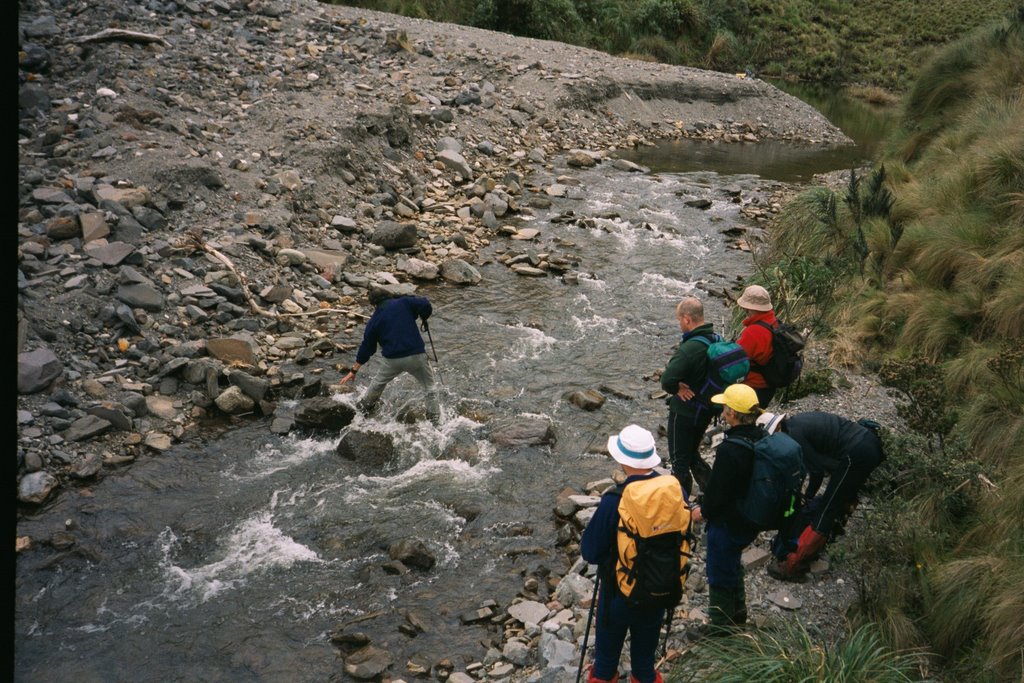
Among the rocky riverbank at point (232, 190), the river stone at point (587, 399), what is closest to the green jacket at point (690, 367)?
the river stone at point (587, 399)

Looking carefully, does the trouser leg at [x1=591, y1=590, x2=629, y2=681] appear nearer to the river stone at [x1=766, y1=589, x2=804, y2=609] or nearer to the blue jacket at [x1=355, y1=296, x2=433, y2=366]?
the river stone at [x1=766, y1=589, x2=804, y2=609]

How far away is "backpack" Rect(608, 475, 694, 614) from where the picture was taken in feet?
14.6

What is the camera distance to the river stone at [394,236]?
14164mm

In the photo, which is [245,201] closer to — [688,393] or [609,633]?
[688,393]

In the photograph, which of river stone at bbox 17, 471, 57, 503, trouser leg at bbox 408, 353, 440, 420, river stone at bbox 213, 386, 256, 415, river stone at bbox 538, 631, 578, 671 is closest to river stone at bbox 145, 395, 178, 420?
river stone at bbox 213, 386, 256, 415

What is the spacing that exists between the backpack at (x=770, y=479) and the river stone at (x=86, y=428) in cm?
717

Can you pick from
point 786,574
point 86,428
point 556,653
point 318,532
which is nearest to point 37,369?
point 86,428

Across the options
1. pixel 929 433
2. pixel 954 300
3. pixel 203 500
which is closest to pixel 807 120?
pixel 954 300

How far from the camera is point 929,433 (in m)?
6.82

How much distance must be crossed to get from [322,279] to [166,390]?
3645 mm

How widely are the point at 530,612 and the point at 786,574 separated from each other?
2.15 m

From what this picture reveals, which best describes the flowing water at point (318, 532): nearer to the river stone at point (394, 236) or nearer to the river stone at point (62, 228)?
the river stone at point (394, 236)

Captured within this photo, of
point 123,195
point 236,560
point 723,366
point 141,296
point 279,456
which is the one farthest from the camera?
point 123,195

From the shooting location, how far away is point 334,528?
301 inches
